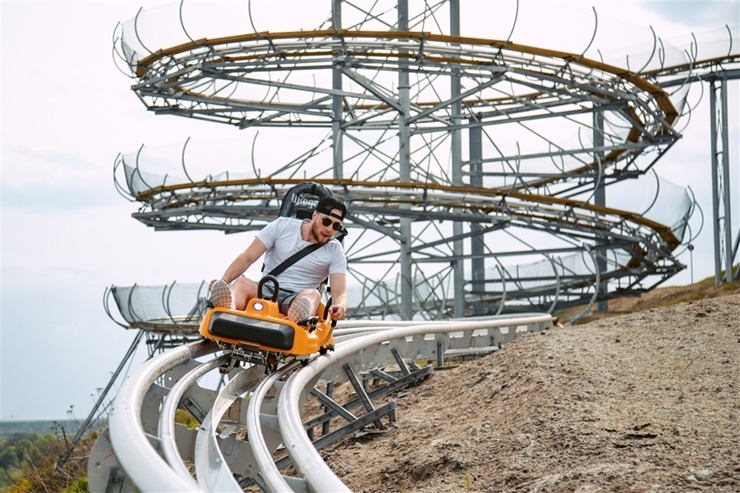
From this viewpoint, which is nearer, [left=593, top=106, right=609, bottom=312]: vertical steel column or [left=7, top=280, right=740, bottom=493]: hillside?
[left=7, top=280, right=740, bottom=493]: hillside

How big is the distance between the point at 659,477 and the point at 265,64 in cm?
1808

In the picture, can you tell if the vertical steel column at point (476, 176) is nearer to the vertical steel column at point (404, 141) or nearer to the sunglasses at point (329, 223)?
the vertical steel column at point (404, 141)

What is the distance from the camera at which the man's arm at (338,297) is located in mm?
8500

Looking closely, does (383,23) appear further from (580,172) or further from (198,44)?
(580,172)

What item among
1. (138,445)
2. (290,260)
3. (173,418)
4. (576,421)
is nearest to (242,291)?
(290,260)

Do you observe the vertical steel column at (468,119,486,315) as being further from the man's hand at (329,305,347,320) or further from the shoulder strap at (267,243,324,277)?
the man's hand at (329,305,347,320)

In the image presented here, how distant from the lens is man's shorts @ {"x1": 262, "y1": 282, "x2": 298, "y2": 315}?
866 cm

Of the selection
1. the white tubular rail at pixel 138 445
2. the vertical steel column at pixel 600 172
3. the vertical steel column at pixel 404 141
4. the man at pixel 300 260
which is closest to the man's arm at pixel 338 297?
the man at pixel 300 260

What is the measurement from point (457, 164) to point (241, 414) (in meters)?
21.5

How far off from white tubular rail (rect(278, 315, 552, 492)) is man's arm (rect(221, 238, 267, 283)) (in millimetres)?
953

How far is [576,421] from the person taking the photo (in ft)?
25.5

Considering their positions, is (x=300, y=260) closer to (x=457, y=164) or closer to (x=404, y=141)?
(x=404, y=141)

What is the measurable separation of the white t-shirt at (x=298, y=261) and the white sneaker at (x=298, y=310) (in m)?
0.81

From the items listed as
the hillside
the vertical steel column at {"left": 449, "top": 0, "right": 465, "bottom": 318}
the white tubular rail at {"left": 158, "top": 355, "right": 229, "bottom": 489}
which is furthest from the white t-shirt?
the vertical steel column at {"left": 449, "top": 0, "right": 465, "bottom": 318}
